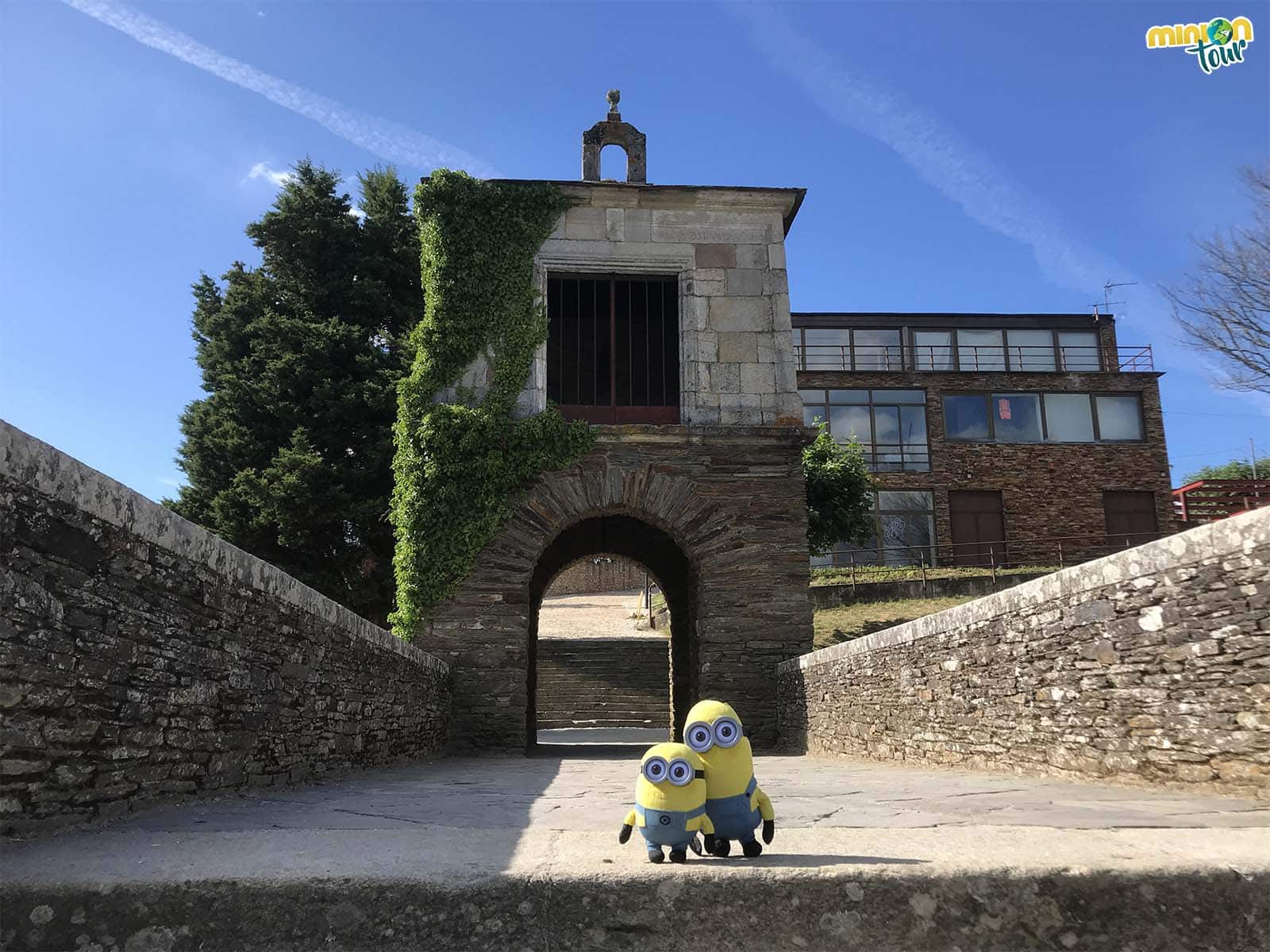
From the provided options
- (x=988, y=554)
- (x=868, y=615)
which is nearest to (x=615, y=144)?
(x=868, y=615)

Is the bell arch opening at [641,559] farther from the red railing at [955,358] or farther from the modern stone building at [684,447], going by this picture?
the red railing at [955,358]

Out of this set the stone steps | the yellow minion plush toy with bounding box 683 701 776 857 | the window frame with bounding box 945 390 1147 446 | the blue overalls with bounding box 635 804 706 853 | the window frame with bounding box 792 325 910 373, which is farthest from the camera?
the window frame with bounding box 792 325 910 373

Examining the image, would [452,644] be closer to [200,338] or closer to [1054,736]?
[1054,736]

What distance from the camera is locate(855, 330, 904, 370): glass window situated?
27.6 meters

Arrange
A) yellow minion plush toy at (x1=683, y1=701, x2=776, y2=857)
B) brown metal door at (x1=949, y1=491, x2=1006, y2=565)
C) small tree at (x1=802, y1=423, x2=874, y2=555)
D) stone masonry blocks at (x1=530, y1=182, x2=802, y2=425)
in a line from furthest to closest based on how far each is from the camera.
→ brown metal door at (x1=949, y1=491, x2=1006, y2=565)
small tree at (x1=802, y1=423, x2=874, y2=555)
stone masonry blocks at (x1=530, y1=182, x2=802, y2=425)
yellow minion plush toy at (x1=683, y1=701, x2=776, y2=857)

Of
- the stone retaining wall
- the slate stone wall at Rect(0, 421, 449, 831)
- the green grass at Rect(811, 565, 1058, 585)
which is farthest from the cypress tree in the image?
the green grass at Rect(811, 565, 1058, 585)

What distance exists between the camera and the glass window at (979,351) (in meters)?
27.5

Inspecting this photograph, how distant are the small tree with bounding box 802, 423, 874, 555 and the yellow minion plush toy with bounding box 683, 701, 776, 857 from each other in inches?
600

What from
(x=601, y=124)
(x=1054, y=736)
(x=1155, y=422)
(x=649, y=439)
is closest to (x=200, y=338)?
(x=601, y=124)

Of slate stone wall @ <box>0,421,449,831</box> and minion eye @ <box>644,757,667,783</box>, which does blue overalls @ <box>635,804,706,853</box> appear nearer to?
minion eye @ <box>644,757,667,783</box>

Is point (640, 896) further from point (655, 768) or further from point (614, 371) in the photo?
point (614, 371)

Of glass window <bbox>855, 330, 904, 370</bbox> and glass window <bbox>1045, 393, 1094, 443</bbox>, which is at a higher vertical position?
glass window <bbox>855, 330, 904, 370</bbox>

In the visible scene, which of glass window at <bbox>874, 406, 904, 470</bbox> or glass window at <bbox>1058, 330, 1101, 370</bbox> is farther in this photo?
glass window at <bbox>1058, 330, 1101, 370</bbox>

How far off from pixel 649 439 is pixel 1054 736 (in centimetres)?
734
